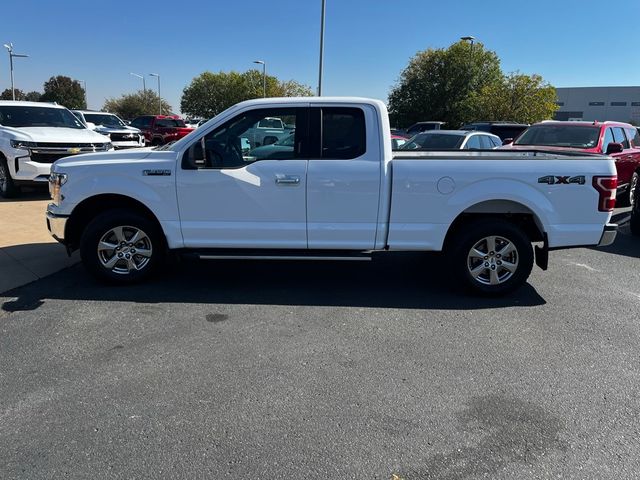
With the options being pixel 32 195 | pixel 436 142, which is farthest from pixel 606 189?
pixel 32 195

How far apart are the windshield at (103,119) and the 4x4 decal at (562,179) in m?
16.3

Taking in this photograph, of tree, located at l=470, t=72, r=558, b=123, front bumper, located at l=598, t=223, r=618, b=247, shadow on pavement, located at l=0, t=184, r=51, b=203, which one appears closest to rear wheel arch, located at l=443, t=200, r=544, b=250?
front bumper, located at l=598, t=223, r=618, b=247

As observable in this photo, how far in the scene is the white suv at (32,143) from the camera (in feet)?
31.7

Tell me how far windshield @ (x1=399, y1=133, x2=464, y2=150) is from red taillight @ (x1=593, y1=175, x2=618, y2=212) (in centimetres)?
577

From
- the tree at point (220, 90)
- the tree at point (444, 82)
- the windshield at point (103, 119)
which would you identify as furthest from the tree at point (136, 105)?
the windshield at point (103, 119)

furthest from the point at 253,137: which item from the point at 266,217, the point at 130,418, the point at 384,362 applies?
the point at 130,418

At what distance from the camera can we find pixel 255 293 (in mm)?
5238

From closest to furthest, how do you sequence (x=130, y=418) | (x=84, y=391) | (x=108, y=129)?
(x=130, y=418), (x=84, y=391), (x=108, y=129)

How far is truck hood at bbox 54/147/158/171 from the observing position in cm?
509

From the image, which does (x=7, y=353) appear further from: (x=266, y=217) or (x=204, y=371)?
(x=266, y=217)

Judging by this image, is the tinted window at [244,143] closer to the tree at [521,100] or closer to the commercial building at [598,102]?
the tree at [521,100]

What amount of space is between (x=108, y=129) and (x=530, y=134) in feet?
42.0

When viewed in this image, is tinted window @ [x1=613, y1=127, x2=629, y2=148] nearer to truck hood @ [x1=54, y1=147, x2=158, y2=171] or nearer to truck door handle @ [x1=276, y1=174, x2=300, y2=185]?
truck door handle @ [x1=276, y1=174, x2=300, y2=185]

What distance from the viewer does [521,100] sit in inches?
1241
